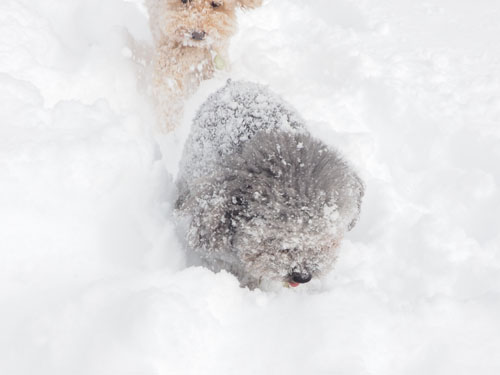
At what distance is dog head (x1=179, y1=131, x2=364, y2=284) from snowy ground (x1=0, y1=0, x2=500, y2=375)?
0.18 metres

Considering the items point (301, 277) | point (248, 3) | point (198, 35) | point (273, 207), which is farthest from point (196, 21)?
point (301, 277)

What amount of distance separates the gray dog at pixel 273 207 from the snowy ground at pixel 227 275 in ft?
0.55

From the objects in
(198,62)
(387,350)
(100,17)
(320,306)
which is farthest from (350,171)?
(100,17)

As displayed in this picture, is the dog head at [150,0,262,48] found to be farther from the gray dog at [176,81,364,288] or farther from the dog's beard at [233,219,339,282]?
the dog's beard at [233,219,339,282]

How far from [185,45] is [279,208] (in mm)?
2175

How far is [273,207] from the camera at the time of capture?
1.99 m

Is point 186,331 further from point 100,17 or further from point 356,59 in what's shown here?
point 100,17

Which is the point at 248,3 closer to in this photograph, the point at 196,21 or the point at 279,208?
the point at 196,21

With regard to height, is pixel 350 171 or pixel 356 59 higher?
pixel 356 59

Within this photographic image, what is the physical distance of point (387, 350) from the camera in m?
1.94

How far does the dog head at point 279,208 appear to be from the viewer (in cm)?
201

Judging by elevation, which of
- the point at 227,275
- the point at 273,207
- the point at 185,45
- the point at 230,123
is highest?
the point at 185,45

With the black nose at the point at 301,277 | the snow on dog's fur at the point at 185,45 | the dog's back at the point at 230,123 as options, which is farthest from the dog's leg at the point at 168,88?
the black nose at the point at 301,277

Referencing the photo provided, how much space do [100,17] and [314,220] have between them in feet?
11.5
